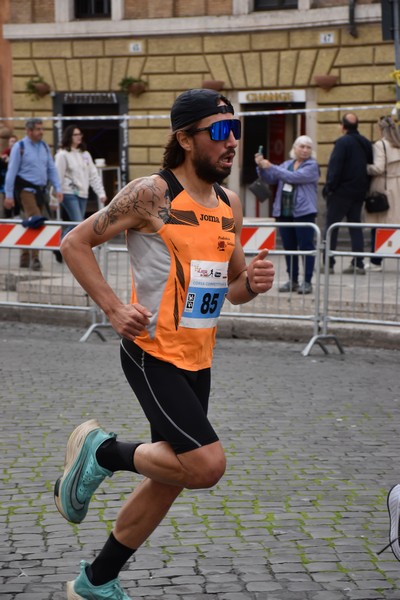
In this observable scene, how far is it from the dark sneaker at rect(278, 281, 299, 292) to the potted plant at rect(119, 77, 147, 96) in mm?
13973

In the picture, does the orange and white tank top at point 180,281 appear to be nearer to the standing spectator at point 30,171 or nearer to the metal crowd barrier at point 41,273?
the metal crowd barrier at point 41,273

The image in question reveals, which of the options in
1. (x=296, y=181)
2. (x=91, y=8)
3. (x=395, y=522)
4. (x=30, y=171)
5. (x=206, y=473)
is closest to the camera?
(x=206, y=473)

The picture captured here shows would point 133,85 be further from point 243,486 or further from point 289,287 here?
point 243,486

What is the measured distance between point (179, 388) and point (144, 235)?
1.83ft

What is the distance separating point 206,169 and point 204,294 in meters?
0.44

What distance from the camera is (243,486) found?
20.4 ft

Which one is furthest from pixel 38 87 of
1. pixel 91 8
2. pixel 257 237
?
pixel 257 237

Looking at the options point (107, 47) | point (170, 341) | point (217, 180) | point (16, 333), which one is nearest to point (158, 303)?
point (170, 341)

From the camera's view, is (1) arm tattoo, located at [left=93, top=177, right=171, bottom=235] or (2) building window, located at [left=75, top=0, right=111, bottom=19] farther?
(2) building window, located at [left=75, top=0, right=111, bottom=19]

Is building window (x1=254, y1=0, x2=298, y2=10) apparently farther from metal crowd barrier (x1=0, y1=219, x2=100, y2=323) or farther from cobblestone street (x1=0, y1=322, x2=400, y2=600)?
cobblestone street (x1=0, y1=322, x2=400, y2=600)

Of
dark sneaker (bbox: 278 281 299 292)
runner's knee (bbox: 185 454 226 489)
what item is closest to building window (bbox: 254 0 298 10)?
dark sneaker (bbox: 278 281 299 292)

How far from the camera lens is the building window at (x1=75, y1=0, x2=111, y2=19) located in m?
26.9

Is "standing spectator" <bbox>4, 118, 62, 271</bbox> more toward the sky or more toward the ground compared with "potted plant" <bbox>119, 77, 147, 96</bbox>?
more toward the ground

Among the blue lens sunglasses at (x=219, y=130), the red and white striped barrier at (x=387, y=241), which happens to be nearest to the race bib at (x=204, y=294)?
the blue lens sunglasses at (x=219, y=130)
